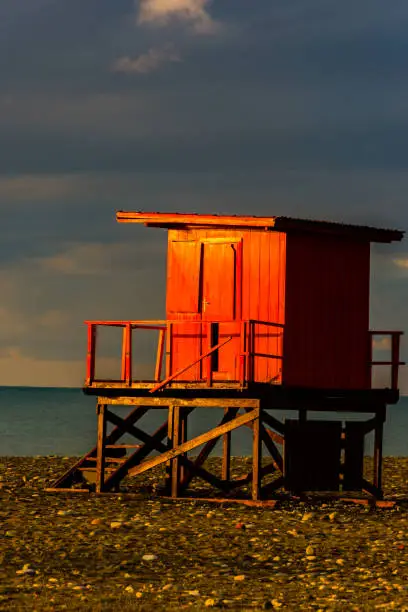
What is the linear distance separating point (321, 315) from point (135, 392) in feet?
15.7

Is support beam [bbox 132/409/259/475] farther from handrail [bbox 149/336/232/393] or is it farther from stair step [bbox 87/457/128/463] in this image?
handrail [bbox 149/336/232/393]

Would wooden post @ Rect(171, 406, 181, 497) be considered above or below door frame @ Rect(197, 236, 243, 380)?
below

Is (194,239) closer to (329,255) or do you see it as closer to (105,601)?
(329,255)

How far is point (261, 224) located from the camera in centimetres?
3080

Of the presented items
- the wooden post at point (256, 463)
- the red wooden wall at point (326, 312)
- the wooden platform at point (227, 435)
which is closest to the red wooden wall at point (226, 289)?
the red wooden wall at point (326, 312)

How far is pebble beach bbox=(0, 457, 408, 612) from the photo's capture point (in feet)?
62.5

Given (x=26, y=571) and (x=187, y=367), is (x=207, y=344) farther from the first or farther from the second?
(x=26, y=571)

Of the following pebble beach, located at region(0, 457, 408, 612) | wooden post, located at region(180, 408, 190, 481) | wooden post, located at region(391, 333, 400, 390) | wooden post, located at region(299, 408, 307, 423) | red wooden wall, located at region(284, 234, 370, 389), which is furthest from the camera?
wooden post, located at region(299, 408, 307, 423)

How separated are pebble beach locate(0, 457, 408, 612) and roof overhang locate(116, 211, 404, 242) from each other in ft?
20.8

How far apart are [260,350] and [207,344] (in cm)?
124

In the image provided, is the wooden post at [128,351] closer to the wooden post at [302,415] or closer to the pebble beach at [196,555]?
the pebble beach at [196,555]

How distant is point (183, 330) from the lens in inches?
1280

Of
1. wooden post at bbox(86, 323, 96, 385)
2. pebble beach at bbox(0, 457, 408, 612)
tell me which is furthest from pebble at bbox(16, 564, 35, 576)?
wooden post at bbox(86, 323, 96, 385)

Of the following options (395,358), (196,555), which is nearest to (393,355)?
(395,358)
